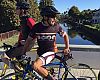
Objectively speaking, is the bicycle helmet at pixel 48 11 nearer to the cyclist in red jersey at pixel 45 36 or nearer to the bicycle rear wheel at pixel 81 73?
the cyclist in red jersey at pixel 45 36

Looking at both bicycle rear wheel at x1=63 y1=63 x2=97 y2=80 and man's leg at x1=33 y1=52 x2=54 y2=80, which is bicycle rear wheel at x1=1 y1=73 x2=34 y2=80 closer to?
man's leg at x1=33 y1=52 x2=54 y2=80

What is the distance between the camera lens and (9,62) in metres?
5.07

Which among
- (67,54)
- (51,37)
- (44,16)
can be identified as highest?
(44,16)

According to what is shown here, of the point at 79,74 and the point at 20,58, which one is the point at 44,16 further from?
the point at 79,74

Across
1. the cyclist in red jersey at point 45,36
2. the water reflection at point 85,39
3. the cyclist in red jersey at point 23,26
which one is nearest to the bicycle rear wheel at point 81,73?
the cyclist in red jersey at point 45,36

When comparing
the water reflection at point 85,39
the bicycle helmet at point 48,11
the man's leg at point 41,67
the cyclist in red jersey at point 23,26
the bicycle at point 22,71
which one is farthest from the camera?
the water reflection at point 85,39

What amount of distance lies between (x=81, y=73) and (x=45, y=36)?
2.24 m

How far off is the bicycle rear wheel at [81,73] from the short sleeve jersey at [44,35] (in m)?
0.65

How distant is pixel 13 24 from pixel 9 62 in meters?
31.8

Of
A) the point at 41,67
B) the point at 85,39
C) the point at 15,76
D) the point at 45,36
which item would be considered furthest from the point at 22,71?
the point at 85,39

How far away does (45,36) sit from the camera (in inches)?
186

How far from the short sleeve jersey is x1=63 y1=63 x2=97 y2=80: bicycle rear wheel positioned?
653mm

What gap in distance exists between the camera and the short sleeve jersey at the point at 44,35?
4.68 metres

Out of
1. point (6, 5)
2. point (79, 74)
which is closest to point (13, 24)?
point (6, 5)
